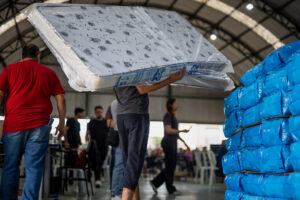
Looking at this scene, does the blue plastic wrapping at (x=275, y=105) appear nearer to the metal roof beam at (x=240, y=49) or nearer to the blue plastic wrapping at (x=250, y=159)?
the blue plastic wrapping at (x=250, y=159)

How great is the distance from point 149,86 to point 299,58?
4.23 feet

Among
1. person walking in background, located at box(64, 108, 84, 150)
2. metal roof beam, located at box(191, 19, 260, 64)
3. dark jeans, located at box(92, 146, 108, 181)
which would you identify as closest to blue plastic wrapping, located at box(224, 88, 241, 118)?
dark jeans, located at box(92, 146, 108, 181)

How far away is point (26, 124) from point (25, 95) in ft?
0.85

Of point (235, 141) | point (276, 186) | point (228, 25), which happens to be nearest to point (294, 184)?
point (276, 186)

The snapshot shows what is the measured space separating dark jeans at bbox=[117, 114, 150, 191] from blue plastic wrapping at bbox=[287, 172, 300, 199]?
Answer: 4.29 feet

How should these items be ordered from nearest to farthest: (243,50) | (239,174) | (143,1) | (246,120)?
(246,120), (239,174), (143,1), (243,50)

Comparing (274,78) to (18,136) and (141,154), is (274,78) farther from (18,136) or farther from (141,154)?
(18,136)

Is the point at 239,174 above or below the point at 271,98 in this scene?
below

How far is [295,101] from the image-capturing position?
2.58 metres

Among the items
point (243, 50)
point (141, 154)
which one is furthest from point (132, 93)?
point (243, 50)

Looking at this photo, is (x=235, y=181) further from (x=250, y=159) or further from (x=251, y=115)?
(x=251, y=115)

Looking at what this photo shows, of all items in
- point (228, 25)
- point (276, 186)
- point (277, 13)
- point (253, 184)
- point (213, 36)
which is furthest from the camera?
point (213, 36)

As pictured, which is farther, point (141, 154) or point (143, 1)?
point (143, 1)

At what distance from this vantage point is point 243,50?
19.7 metres
